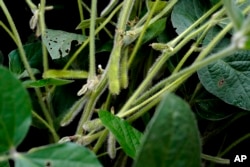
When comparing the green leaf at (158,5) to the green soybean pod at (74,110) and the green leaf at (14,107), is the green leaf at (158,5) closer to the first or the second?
the green soybean pod at (74,110)

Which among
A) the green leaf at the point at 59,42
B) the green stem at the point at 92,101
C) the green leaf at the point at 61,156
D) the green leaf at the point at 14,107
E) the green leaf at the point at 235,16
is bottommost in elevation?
the green stem at the point at 92,101

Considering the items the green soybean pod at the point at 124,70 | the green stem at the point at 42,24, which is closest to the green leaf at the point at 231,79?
the green soybean pod at the point at 124,70

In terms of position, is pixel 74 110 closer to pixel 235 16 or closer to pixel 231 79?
pixel 231 79

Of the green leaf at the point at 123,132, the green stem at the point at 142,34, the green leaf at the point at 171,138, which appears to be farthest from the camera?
the green stem at the point at 142,34

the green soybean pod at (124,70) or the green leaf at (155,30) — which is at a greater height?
the green leaf at (155,30)

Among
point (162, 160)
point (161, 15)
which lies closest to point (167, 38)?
point (161, 15)

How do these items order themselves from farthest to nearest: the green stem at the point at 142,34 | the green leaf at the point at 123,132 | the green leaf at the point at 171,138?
the green stem at the point at 142,34 → the green leaf at the point at 123,132 → the green leaf at the point at 171,138

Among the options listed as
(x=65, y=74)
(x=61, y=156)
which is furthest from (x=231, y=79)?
(x=61, y=156)
